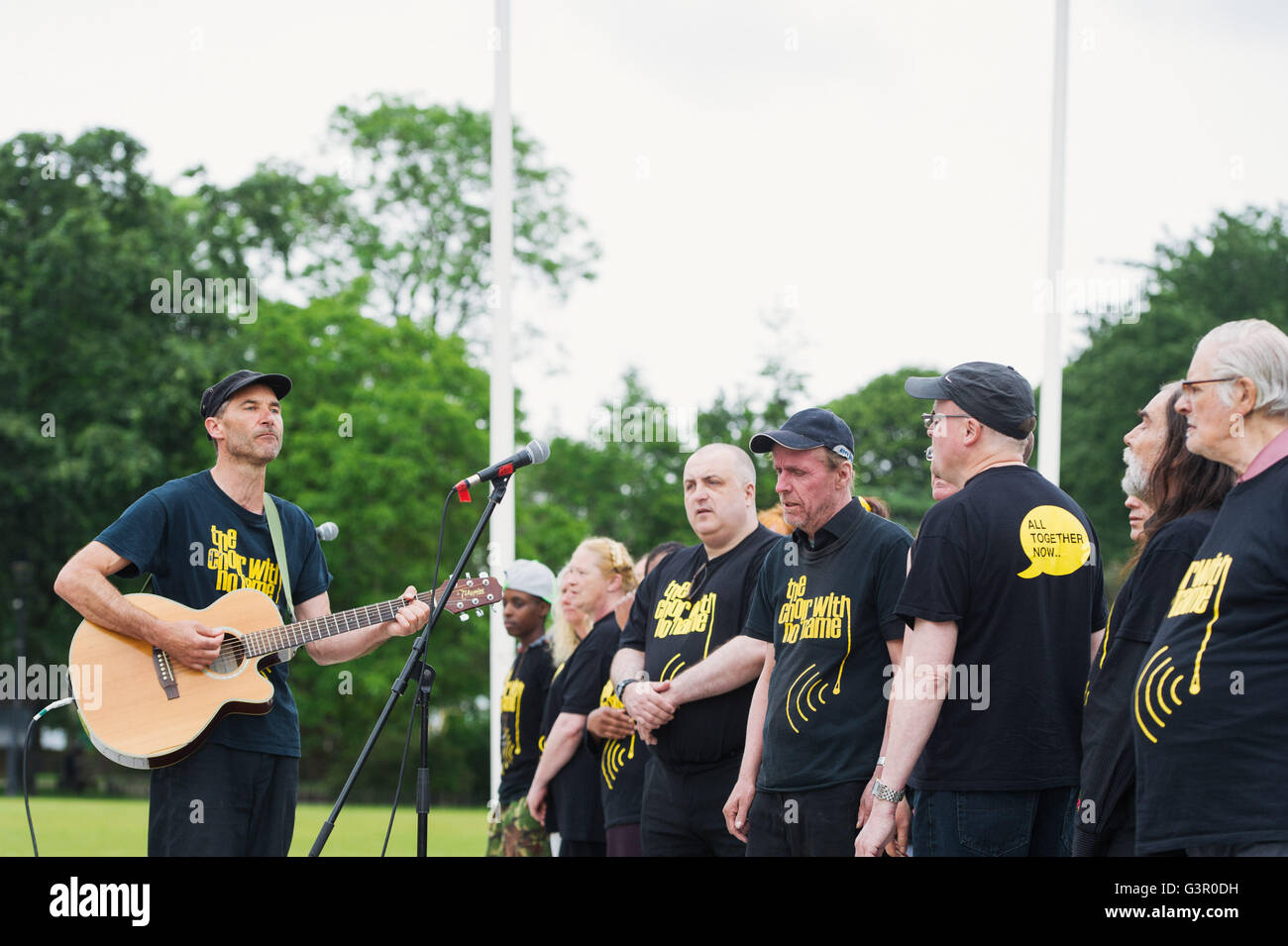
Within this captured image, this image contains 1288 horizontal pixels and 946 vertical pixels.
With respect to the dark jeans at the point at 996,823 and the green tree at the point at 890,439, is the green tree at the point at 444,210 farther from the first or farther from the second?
the dark jeans at the point at 996,823

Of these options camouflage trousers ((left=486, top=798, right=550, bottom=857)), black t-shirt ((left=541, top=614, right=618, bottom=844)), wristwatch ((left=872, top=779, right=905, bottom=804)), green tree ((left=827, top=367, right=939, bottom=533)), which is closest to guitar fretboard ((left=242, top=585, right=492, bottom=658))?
black t-shirt ((left=541, top=614, right=618, bottom=844))

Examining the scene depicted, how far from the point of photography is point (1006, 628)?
13.1 ft

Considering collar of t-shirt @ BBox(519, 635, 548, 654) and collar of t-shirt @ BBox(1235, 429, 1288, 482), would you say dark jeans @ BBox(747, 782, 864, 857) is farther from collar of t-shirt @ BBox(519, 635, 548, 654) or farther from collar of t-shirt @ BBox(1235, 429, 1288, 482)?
collar of t-shirt @ BBox(519, 635, 548, 654)

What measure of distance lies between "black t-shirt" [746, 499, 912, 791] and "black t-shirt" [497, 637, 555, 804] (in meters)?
2.50

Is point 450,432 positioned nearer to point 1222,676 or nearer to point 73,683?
point 73,683

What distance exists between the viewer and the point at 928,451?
4.53 m

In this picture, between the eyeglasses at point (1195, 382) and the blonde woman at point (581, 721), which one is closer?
the eyeglasses at point (1195, 382)

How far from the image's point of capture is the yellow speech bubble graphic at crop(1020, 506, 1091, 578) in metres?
4.02

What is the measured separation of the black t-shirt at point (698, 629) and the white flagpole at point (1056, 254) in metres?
4.94

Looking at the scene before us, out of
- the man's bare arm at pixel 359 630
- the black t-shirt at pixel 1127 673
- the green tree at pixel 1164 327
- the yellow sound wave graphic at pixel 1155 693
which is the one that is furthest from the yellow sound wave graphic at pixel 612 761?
the green tree at pixel 1164 327

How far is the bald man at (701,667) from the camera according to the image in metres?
5.08

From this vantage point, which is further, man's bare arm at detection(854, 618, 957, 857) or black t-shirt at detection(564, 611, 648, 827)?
black t-shirt at detection(564, 611, 648, 827)

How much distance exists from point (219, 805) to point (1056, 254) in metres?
7.87
